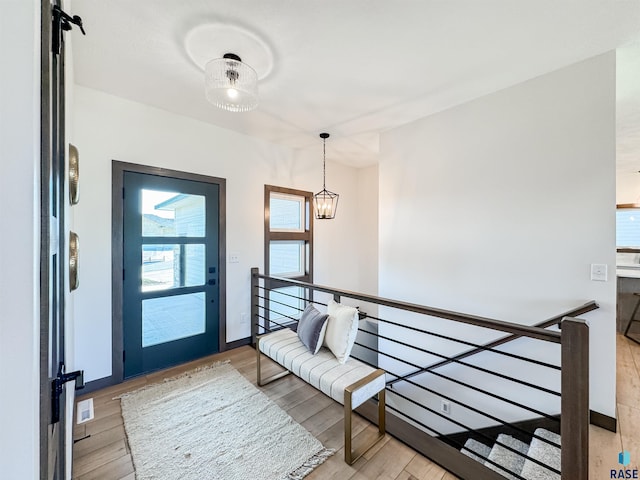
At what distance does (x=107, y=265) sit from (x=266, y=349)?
1.68 m

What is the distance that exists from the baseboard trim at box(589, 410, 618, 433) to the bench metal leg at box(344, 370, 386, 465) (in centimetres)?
160

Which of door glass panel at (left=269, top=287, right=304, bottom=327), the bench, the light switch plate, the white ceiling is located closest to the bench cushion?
the bench

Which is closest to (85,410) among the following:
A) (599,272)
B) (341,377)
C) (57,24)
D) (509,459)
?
(341,377)

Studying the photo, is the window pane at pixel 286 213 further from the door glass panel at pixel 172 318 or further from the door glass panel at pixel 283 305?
the door glass panel at pixel 172 318

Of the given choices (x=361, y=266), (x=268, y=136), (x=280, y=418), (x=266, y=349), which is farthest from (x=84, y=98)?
(x=361, y=266)

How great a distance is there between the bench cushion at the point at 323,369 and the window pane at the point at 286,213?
1.87m

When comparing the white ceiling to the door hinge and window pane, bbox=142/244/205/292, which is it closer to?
the door hinge

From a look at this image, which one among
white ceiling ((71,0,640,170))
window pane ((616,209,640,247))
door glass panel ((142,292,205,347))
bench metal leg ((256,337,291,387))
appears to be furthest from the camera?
window pane ((616,209,640,247))

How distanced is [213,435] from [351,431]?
3.25ft

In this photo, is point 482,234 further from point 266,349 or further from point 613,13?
point 266,349

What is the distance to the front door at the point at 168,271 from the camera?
2.61 meters

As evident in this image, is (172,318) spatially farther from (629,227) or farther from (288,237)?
(629,227)

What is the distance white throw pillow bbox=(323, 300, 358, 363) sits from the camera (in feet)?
6.73

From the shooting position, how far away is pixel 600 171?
6.49 feet
